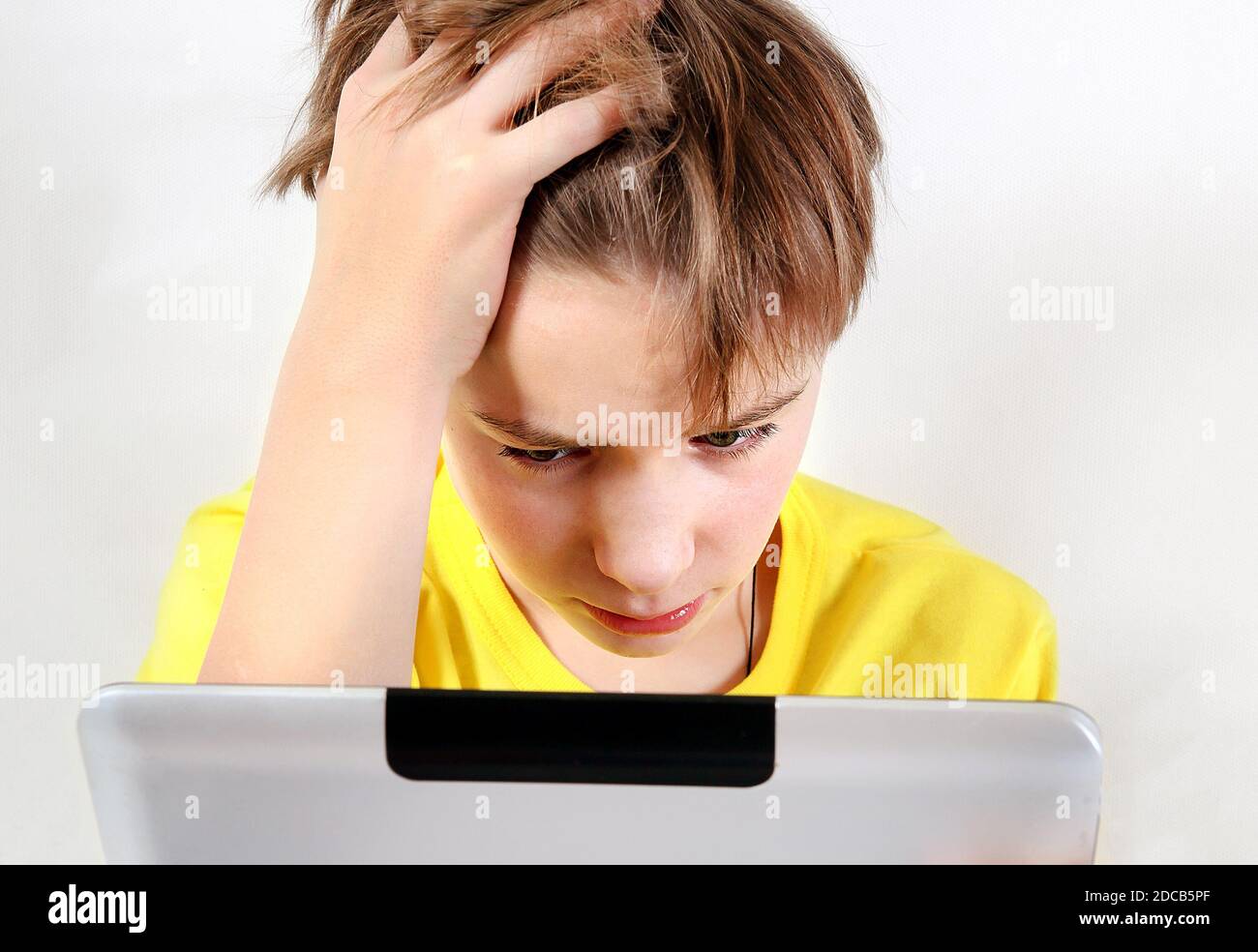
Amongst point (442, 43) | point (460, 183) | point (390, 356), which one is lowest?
point (390, 356)

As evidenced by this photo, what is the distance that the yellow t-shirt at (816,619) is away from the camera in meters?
1.16

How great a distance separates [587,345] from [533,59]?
20cm

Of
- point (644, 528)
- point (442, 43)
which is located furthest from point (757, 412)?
point (442, 43)

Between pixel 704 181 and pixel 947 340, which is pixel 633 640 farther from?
pixel 947 340

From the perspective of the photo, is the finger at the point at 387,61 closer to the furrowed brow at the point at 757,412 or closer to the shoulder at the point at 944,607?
the furrowed brow at the point at 757,412

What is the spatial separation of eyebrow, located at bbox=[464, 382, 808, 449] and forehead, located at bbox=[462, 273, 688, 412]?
2 cm

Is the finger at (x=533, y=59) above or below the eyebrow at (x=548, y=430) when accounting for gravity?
above

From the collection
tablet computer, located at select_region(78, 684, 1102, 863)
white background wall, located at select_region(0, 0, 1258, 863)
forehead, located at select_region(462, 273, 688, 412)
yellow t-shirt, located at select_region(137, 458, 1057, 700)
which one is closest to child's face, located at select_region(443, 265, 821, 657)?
forehead, located at select_region(462, 273, 688, 412)

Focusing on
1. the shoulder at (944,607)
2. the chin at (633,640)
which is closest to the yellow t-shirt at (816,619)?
the shoulder at (944,607)

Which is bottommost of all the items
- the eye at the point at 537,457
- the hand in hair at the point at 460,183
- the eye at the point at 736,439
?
the eye at the point at 537,457

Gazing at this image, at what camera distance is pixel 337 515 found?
75cm

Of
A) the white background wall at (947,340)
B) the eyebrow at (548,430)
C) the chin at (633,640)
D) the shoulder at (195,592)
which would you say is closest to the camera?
the eyebrow at (548,430)

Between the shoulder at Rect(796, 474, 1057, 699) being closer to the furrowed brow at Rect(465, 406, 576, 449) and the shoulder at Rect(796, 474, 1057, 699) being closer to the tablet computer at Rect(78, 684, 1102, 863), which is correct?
the furrowed brow at Rect(465, 406, 576, 449)

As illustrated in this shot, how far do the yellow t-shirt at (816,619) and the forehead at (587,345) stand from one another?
15.9 inches
